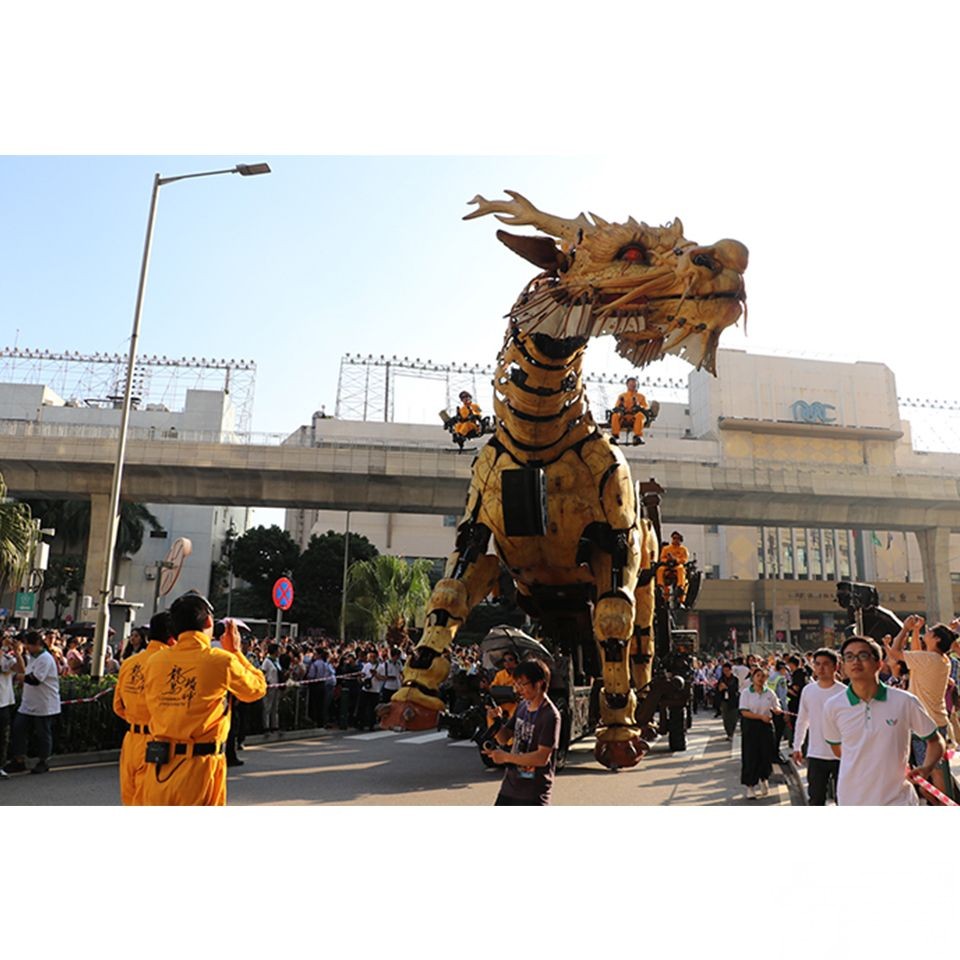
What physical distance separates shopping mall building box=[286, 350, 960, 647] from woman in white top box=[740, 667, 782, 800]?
4317 cm

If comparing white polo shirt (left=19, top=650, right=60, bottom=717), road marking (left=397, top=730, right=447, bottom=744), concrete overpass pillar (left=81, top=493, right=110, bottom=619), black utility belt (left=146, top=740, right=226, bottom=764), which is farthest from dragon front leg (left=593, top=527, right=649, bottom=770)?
concrete overpass pillar (left=81, top=493, right=110, bottom=619)

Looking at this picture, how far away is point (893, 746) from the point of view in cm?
461

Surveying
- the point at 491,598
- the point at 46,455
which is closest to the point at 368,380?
the point at 46,455

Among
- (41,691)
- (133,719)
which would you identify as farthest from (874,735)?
(41,691)

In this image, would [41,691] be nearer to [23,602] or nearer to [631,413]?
[631,413]

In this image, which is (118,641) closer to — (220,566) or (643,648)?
(643,648)

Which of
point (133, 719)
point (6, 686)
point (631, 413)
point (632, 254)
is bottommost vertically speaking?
point (6, 686)

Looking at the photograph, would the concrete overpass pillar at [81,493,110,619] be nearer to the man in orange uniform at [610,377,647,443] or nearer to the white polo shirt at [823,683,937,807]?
the man in orange uniform at [610,377,647,443]

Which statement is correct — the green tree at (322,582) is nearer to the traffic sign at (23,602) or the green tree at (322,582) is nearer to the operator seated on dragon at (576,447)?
the traffic sign at (23,602)

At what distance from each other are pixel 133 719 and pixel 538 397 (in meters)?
3.99

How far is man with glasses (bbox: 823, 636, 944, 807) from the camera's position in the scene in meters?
4.59

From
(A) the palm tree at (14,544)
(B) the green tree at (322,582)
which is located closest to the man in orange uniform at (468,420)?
(A) the palm tree at (14,544)

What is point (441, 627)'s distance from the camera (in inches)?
269

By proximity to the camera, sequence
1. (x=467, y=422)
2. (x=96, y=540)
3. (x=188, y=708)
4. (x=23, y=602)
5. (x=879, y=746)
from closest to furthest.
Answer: (x=188, y=708) < (x=879, y=746) < (x=467, y=422) < (x=23, y=602) < (x=96, y=540)
